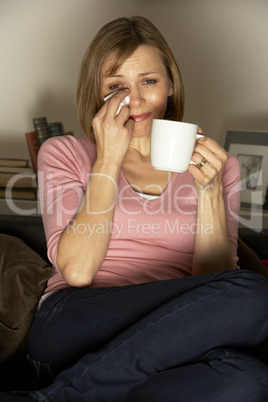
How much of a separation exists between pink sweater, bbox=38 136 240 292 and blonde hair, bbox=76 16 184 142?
149 mm

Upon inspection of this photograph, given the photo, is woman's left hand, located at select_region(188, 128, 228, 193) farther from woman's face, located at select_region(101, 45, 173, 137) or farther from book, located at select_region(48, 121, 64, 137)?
book, located at select_region(48, 121, 64, 137)

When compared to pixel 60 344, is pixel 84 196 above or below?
above

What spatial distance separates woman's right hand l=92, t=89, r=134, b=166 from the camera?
1219mm

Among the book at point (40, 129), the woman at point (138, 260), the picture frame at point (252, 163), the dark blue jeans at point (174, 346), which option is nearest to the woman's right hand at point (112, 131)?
the woman at point (138, 260)

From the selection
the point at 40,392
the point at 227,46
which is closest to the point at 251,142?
the point at 227,46

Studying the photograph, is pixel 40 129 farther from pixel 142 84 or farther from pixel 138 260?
pixel 138 260

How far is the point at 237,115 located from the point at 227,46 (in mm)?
312

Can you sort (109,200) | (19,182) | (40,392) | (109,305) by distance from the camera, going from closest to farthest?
(40,392) < (109,305) < (109,200) < (19,182)

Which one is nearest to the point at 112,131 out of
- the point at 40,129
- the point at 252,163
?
the point at 40,129

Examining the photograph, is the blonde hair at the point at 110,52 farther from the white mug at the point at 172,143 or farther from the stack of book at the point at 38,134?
the stack of book at the point at 38,134

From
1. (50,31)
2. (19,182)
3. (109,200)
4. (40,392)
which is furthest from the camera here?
(50,31)

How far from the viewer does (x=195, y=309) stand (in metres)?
0.96

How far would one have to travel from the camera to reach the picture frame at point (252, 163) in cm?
205

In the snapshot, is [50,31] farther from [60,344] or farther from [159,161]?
[60,344]
